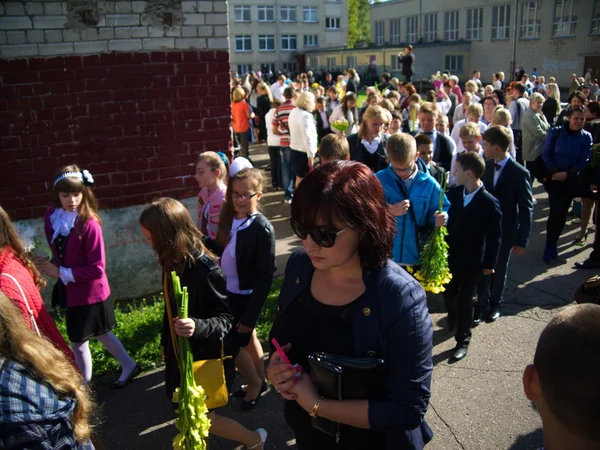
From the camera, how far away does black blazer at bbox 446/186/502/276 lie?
15.5 feet

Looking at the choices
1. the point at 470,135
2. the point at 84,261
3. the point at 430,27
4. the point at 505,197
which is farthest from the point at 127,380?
the point at 430,27

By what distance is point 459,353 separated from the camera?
4.91 m

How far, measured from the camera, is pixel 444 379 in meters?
4.62

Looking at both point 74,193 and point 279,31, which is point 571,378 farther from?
point 279,31

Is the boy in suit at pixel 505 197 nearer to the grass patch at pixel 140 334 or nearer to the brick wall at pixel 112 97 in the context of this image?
the grass patch at pixel 140 334

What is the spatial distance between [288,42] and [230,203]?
65564mm

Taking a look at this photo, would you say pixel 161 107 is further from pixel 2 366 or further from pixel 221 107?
pixel 2 366

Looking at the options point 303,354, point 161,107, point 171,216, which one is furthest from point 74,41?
point 303,354

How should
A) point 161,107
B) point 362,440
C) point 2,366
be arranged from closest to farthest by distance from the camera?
point 2,366, point 362,440, point 161,107

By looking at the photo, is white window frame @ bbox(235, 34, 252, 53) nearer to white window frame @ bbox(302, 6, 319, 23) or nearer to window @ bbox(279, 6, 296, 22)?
window @ bbox(279, 6, 296, 22)

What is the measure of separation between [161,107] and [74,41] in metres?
1.13

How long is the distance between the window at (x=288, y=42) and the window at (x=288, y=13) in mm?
1882

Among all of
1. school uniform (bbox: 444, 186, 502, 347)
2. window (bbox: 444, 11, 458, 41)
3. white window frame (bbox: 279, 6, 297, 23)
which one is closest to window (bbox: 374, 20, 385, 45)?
white window frame (bbox: 279, 6, 297, 23)

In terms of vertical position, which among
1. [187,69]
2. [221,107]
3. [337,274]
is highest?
[187,69]
